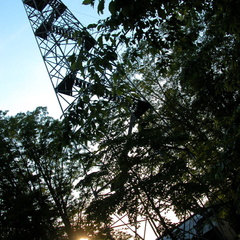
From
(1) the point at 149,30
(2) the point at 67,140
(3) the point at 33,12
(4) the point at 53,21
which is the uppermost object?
(3) the point at 33,12

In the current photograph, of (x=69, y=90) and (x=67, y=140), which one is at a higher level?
(x=69, y=90)

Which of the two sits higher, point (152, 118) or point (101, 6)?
point (152, 118)

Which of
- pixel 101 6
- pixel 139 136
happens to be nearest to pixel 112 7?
pixel 101 6

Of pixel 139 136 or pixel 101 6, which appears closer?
pixel 101 6

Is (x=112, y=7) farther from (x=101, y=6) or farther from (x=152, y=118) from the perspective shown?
(x=152, y=118)

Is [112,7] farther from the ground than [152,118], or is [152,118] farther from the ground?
[152,118]

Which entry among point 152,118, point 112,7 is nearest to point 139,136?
point 152,118

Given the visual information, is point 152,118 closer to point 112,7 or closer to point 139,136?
point 139,136

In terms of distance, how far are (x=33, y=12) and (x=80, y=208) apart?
A: 10.3m

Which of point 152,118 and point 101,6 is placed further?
point 152,118

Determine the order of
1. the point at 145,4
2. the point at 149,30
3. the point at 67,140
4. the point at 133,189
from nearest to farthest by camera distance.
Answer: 1. the point at 145,4
2. the point at 67,140
3. the point at 149,30
4. the point at 133,189

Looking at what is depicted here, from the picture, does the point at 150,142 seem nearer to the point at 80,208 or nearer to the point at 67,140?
the point at 67,140

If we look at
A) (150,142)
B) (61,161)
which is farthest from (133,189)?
(61,161)

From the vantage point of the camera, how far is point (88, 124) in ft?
7.39
